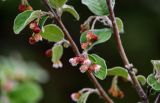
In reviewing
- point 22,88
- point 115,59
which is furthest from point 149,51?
point 22,88

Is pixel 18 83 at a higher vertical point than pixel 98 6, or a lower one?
lower

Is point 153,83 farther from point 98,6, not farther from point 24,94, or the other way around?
point 24,94

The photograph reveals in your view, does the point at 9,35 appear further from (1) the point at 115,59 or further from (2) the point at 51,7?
(2) the point at 51,7

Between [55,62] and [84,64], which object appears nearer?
[84,64]

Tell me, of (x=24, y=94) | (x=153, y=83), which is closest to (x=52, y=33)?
(x=153, y=83)

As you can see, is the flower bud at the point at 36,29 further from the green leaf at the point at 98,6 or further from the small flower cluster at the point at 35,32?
the green leaf at the point at 98,6

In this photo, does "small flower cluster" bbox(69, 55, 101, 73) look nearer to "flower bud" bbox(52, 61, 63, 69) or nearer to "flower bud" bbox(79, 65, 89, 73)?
"flower bud" bbox(79, 65, 89, 73)

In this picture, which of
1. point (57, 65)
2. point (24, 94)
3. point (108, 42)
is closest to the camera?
point (57, 65)

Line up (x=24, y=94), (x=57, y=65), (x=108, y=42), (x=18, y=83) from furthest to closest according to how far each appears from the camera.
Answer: (x=108, y=42) → (x=18, y=83) → (x=24, y=94) → (x=57, y=65)
